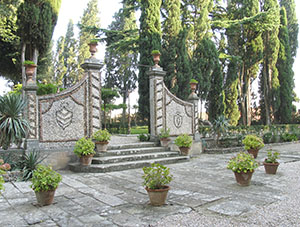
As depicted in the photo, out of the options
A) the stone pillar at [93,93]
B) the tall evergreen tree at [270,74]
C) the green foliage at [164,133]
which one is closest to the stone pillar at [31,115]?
the stone pillar at [93,93]

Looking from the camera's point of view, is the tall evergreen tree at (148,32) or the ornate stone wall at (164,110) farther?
the tall evergreen tree at (148,32)

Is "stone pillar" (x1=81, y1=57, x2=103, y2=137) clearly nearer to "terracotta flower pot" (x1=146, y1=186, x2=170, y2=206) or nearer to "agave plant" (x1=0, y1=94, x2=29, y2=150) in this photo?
"agave plant" (x1=0, y1=94, x2=29, y2=150)

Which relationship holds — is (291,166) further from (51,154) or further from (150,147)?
(51,154)

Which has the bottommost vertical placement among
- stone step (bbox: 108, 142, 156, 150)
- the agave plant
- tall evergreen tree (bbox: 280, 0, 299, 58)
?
stone step (bbox: 108, 142, 156, 150)

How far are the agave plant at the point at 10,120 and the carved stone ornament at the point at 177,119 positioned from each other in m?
5.23

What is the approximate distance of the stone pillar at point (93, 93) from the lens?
291 inches

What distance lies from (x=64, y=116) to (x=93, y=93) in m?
1.09

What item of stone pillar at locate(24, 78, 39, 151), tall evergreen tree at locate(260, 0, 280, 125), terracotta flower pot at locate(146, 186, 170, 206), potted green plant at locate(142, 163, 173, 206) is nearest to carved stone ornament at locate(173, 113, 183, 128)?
stone pillar at locate(24, 78, 39, 151)

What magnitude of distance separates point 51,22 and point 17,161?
1037cm

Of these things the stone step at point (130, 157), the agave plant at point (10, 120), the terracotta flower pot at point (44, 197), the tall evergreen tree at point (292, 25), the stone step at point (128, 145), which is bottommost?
the terracotta flower pot at point (44, 197)

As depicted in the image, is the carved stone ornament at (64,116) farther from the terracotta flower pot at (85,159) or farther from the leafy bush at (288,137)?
the leafy bush at (288,137)

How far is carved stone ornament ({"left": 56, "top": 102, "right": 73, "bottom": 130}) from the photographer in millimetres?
6875

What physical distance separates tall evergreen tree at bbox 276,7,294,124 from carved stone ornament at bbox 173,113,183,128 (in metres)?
12.4

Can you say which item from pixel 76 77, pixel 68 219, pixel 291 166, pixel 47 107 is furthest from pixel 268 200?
Result: pixel 76 77
